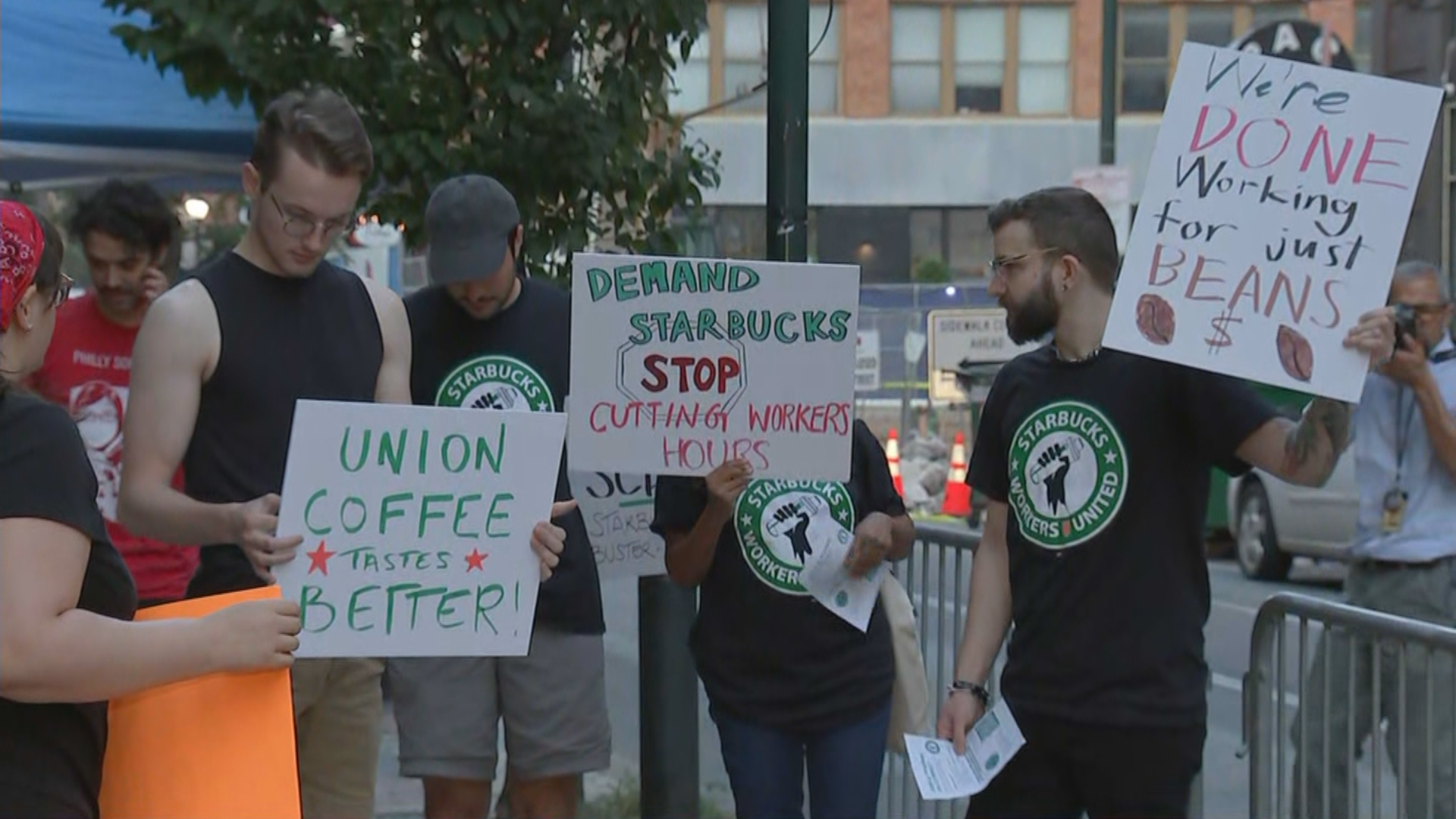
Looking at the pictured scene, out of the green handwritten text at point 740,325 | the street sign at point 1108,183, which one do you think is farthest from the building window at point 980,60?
the green handwritten text at point 740,325

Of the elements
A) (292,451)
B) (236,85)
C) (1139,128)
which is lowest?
(292,451)

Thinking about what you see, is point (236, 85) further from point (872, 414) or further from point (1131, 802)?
point (872, 414)

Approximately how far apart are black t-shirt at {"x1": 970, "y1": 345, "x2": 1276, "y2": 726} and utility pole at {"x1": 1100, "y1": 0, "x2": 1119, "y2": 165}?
13.6 m

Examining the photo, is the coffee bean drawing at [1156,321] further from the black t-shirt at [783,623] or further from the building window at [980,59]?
the building window at [980,59]

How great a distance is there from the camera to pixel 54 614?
2.67 meters

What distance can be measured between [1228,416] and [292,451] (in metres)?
1.85

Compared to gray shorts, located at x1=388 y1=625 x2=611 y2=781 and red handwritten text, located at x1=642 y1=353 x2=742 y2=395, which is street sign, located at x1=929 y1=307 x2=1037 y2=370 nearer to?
gray shorts, located at x1=388 y1=625 x2=611 y2=781

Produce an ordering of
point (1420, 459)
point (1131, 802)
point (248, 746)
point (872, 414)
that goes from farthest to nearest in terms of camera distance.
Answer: point (872, 414) < point (1420, 459) < point (1131, 802) < point (248, 746)

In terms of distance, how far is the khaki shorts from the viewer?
444 centimetres

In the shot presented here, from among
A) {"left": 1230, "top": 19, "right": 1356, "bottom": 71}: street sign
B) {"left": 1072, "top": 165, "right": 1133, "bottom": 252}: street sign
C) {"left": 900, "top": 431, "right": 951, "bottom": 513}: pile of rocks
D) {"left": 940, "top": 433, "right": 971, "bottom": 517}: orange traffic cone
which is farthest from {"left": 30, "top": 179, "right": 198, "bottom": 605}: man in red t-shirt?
{"left": 900, "top": 431, "right": 951, "bottom": 513}: pile of rocks

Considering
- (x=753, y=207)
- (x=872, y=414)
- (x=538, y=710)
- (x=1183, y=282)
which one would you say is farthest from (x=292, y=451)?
(x=872, y=414)

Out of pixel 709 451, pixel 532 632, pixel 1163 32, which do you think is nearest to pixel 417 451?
pixel 709 451

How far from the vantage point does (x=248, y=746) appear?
10.0 feet

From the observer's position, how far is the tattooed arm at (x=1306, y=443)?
12.4ft
